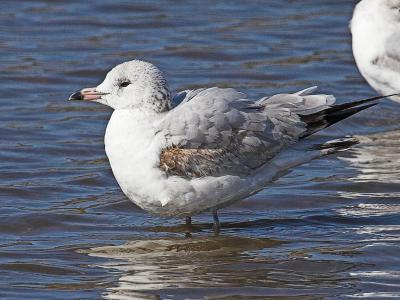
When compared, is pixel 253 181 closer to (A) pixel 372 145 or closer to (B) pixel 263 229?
(B) pixel 263 229

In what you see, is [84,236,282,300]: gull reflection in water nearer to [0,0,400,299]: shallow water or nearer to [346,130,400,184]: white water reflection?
[0,0,400,299]: shallow water

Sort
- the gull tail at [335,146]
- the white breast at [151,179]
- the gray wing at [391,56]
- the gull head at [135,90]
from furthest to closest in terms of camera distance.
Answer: the gray wing at [391,56] < the gull tail at [335,146] < the gull head at [135,90] < the white breast at [151,179]

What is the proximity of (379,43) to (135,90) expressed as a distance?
3906 millimetres

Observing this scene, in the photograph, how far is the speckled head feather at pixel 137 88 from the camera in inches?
309

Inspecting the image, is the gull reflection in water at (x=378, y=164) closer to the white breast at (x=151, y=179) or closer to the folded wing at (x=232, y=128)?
the folded wing at (x=232, y=128)

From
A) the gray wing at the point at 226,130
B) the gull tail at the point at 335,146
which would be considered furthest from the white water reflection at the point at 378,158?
the gray wing at the point at 226,130

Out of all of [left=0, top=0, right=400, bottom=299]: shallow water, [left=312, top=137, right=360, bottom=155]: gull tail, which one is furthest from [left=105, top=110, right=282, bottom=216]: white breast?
[left=312, top=137, right=360, bottom=155]: gull tail

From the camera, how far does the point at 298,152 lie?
8.12 metres

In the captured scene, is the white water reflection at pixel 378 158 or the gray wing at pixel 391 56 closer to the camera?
the white water reflection at pixel 378 158

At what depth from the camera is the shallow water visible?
23.4ft

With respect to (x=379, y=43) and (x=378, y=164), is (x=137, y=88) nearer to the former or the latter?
(x=378, y=164)

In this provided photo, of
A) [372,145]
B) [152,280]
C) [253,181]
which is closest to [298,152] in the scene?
[253,181]

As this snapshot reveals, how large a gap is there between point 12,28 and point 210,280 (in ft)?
24.6

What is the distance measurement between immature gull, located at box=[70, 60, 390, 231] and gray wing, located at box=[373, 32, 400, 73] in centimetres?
290
